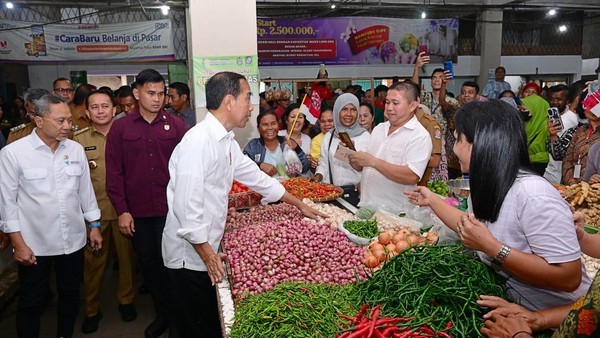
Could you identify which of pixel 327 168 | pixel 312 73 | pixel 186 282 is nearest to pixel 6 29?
pixel 312 73

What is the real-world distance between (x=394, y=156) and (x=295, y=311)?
187 cm

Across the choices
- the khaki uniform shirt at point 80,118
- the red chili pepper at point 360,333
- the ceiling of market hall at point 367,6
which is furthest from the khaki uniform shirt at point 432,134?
the ceiling of market hall at point 367,6

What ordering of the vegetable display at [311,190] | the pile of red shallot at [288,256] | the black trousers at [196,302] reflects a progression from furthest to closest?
the vegetable display at [311,190], the black trousers at [196,302], the pile of red shallot at [288,256]

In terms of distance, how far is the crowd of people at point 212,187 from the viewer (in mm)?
1594

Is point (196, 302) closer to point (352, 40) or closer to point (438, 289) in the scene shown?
point (438, 289)

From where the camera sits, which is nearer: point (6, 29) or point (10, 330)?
point (10, 330)

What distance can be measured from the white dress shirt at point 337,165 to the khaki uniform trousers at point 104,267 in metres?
1.93

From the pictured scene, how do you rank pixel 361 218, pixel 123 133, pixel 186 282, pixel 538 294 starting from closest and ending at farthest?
1. pixel 538 294
2. pixel 186 282
3. pixel 361 218
4. pixel 123 133

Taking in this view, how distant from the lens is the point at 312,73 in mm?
12094

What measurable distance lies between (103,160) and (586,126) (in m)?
4.18

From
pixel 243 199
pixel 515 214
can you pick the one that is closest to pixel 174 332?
pixel 243 199

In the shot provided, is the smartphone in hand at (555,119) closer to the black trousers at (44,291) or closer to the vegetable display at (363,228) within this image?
the vegetable display at (363,228)

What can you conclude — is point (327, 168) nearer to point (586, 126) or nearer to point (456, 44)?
point (586, 126)

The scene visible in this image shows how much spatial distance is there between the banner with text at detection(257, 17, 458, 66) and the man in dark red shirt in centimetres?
830
